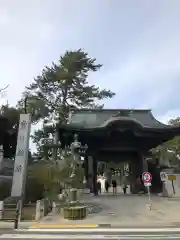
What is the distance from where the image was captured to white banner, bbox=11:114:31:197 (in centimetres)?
1767

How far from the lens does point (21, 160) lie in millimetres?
18719

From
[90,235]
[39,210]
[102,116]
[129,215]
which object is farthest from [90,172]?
[90,235]

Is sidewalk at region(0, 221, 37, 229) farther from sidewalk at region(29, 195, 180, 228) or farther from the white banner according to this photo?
the white banner

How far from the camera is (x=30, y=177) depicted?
21484mm

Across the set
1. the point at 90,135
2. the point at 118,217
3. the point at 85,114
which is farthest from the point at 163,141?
the point at 118,217

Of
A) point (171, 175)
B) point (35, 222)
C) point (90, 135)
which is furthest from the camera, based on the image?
point (90, 135)

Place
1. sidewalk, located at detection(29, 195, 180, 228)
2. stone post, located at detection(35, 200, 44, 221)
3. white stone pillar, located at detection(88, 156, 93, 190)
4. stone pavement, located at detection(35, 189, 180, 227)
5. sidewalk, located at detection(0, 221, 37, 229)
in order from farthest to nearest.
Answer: white stone pillar, located at detection(88, 156, 93, 190) → stone post, located at detection(35, 200, 44, 221) → stone pavement, located at detection(35, 189, 180, 227) → sidewalk, located at detection(29, 195, 180, 228) → sidewalk, located at detection(0, 221, 37, 229)

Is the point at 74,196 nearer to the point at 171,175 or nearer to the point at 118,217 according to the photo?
the point at 118,217

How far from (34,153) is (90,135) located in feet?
54.4

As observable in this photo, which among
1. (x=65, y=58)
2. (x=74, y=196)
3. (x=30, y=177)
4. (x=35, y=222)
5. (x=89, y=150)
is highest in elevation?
(x=65, y=58)

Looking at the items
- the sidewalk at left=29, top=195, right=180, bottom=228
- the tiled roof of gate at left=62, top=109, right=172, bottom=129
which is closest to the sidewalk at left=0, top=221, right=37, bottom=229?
the sidewalk at left=29, top=195, right=180, bottom=228

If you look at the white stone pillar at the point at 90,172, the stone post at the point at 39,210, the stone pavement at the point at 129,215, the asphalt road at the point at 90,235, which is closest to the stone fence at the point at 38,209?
the stone post at the point at 39,210

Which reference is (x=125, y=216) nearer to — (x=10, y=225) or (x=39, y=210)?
(x=39, y=210)

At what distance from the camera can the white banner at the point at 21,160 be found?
58.0 ft
